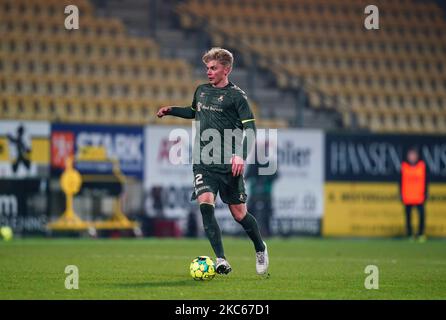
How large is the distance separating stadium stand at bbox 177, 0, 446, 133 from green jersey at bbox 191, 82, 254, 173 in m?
14.6

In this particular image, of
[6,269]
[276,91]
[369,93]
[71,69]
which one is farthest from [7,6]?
[6,269]

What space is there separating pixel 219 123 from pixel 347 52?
56.0 feet

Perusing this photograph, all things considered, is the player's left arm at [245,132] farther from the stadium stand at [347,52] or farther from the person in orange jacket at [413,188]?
the stadium stand at [347,52]

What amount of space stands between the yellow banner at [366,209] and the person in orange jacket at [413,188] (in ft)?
2.10

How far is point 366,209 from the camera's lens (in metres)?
22.2

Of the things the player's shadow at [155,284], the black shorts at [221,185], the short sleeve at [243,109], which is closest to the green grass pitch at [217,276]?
the player's shadow at [155,284]

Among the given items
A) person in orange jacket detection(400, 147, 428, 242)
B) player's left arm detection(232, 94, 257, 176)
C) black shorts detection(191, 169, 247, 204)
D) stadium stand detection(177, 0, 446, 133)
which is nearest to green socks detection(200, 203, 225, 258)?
black shorts detection(191, 169, 247, 204)

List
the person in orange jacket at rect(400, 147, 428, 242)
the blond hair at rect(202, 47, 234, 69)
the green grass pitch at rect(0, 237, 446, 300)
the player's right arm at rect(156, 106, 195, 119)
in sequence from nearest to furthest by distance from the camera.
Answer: the green grass pitch at rect(0, 237, 446, 300) → the blond hair at rect(202, 47, 234, 69) → the player's right arm at rect(156, 106, 195, 119) → the person in orange jacket at rect(400, 147, 428, 242)

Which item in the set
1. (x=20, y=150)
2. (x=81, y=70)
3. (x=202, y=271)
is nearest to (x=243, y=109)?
(x=202, y=271)

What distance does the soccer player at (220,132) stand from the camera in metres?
10.1

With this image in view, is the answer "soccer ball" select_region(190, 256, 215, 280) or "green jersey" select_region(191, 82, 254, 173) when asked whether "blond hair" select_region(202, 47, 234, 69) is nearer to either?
"green jersey" select_region(191, 82, 254, 173)

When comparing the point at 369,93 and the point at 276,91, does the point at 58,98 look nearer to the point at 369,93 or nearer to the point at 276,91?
the point at 276,91

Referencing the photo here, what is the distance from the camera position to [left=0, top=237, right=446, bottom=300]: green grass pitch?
8703mm
